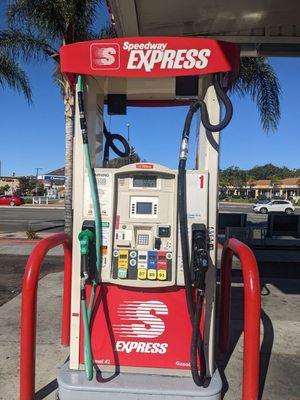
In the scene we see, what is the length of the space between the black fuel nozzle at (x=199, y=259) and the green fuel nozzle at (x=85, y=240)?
785mm

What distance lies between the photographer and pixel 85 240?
334 centimetres

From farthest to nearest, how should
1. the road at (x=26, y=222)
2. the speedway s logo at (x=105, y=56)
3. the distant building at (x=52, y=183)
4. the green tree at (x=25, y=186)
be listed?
the green tree at (x=25, y=186) → the distant building at (x=52, y=183) → the road at (x=26, y=222) → the speedway s logo at (x=105, y=56)

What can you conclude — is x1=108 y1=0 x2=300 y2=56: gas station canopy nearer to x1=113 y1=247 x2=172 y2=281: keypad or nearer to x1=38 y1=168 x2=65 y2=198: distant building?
x1=113 y1=247 x2=172 y2=281: keypad

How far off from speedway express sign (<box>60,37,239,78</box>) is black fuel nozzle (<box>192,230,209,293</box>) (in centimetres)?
122

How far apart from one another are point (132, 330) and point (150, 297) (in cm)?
30

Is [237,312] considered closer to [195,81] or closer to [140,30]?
[195,81]

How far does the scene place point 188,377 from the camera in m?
3.52

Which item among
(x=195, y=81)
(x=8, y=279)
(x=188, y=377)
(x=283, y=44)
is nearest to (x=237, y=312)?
(x=188, y=377)

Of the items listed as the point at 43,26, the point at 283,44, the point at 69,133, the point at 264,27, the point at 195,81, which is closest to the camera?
the point at 195,81

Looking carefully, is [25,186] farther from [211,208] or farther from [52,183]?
[211,208]

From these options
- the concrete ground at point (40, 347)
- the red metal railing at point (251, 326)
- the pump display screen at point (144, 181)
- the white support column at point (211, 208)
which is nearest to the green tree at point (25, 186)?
the concrete ground at point (40, 347)

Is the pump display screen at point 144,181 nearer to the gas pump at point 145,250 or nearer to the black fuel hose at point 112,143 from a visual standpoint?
the gas pump at point 145,250

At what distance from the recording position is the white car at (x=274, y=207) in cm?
3844

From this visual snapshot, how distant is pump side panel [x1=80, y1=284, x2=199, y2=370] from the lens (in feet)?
11.6
